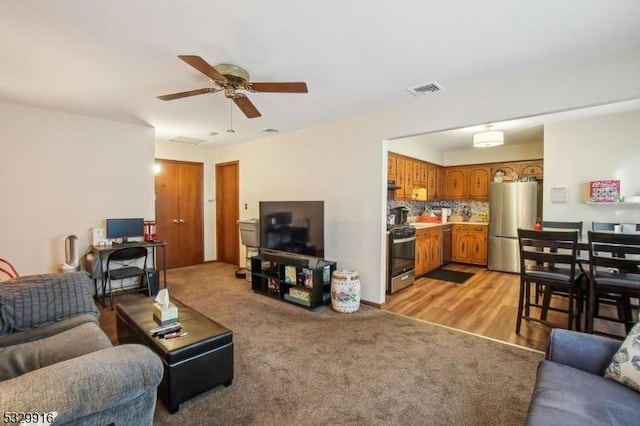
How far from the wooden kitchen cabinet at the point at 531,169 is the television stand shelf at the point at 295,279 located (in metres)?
4.35

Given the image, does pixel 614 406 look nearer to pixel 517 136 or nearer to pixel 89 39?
pixel 89 39

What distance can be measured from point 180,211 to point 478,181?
616 cm

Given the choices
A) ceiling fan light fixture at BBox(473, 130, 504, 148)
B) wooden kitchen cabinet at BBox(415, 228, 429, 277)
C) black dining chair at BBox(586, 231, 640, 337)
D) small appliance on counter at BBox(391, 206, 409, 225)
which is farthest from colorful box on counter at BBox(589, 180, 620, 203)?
small appliance on counter at BBox(391, 206, 409, 225)

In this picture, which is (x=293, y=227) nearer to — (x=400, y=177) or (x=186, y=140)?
(x=400, y=177)

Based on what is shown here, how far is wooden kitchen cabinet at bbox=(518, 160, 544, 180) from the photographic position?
5664 millimetres

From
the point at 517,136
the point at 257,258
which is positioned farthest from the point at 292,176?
the point at 517,136

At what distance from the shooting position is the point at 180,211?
5973mm

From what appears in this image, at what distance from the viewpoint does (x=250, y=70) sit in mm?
2621

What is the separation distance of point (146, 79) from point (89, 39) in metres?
Result: 0.68

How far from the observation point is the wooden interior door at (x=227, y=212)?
6.10 meters

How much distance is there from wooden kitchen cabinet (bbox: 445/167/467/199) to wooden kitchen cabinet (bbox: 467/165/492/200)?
107mm

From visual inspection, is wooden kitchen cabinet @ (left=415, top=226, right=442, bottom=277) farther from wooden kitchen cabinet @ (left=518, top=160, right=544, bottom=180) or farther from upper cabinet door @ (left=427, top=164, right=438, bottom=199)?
wooden kitchen cabinet @ (left=518, top=160, right=544, bottom=180)

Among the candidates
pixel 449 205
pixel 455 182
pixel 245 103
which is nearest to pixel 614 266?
pixel 245 103

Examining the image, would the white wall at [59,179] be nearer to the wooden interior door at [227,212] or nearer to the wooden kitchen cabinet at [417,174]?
the wooden interior door at [227,212]
